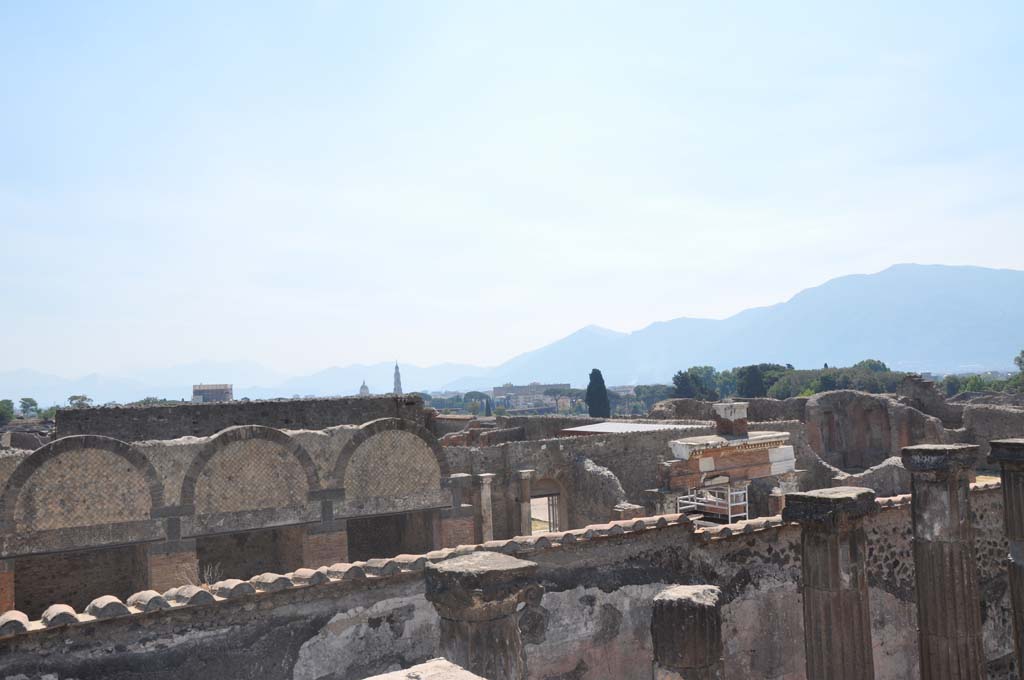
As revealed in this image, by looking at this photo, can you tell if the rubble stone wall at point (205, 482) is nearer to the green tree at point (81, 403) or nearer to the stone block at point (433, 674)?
the green tree at point (81, 403)

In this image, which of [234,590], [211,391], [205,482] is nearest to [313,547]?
[205,482]

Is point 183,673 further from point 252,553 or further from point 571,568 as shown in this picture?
point 252,553

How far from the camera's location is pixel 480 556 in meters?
4.98

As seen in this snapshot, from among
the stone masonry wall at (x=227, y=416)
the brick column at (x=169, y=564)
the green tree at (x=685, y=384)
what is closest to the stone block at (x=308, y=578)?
the brick column at (x=169, y=564)

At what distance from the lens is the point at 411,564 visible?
6969 millimetres

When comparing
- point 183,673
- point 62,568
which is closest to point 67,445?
point 62,568

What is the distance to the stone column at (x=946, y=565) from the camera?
674 cm

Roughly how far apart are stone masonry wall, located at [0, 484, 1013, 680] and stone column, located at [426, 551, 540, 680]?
235 cm

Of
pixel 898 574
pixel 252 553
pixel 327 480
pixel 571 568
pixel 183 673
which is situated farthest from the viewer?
pixel 252 553

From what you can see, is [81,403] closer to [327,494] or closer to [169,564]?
[169,564]

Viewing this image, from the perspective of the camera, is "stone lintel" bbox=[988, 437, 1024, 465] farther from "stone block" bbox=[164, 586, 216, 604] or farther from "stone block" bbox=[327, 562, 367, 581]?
"stone block" bbox=[164, 586, 216, 604]

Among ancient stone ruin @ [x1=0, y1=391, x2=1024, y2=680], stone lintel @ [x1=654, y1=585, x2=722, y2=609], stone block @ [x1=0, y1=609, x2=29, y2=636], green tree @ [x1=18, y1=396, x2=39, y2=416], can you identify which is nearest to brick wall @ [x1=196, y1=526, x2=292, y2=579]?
ancient stone ruin @ [x1=0, y1=391, x2=1024, y2=680]

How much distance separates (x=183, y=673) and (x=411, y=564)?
6.62 feet

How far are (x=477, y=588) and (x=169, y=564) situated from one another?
9.17 metres
